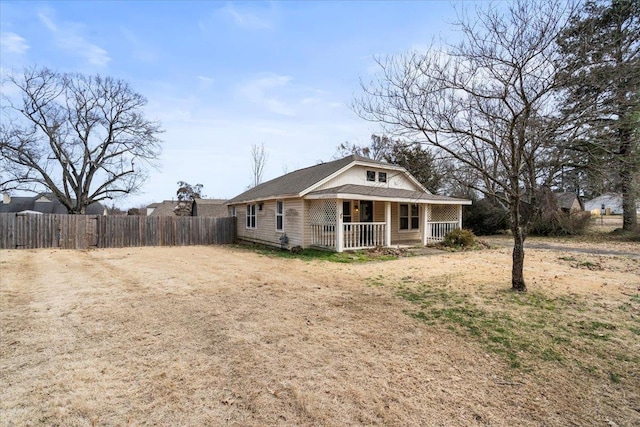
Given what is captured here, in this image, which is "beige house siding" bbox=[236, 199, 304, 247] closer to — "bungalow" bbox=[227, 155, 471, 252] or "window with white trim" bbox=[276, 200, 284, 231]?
"bungalow" bbox=[227, 155, 471, 252]

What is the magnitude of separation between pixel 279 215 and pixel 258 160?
2410 centimetres

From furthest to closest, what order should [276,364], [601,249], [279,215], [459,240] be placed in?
1. [279,215]
2. [459,240]
3. [601,249]
4. [276,364]

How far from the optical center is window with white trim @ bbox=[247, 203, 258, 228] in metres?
18.1

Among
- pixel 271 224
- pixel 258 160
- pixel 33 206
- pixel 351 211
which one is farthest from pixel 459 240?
pixel 33 206

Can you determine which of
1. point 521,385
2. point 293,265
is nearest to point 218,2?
point 293,265

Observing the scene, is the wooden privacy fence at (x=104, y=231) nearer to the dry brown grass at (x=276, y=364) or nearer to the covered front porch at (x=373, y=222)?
the covered front porch at (x=373, y=222)

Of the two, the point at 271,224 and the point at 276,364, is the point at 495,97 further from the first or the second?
the point at 271,224

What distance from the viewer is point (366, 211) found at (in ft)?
49.7

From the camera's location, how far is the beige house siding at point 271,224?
13742 millimetres

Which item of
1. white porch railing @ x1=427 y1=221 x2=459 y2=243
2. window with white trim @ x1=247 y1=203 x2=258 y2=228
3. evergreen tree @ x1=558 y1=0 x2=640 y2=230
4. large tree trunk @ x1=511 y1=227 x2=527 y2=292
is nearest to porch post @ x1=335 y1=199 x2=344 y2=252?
white porch railing @ x1=427 y1=221 x2=459 y2=243

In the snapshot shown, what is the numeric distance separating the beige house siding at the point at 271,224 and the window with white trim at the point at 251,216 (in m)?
0.29

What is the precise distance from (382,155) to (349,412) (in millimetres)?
28841

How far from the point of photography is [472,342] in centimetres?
402

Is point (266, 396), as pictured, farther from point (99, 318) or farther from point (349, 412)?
point (99, 318)
